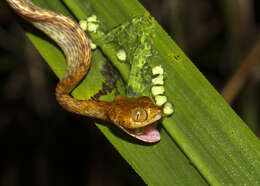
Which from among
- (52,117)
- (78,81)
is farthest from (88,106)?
(52,117)

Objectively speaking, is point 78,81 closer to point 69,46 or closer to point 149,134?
point 69,46

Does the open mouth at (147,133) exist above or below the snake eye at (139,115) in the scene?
below

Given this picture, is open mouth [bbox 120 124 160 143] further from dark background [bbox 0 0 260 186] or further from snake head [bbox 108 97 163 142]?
dark background [bbox 0 0 260 186]

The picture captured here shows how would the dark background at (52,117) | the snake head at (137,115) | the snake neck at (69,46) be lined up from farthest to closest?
the dark background at (52,117) < the snake neck at (69,46) < the snake head at (137,115)

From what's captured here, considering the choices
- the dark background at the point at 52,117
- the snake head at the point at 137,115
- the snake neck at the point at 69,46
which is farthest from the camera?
the dark background at the point at 52,117

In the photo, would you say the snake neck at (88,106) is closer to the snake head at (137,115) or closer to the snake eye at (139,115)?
the snake head at (137,115)

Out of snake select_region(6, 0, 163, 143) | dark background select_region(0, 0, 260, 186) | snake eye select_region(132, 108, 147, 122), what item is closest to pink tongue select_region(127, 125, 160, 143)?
snake select_region(6, 0, 163, 143)

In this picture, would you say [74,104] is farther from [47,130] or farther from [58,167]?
[58,167]

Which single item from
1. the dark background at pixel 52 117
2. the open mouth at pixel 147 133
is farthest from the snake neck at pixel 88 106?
the dark background at pixel 52 117

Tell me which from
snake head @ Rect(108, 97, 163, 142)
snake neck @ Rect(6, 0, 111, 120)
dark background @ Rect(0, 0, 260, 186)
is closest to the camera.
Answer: snake head @ Rect(108, 97, 163, 142)
